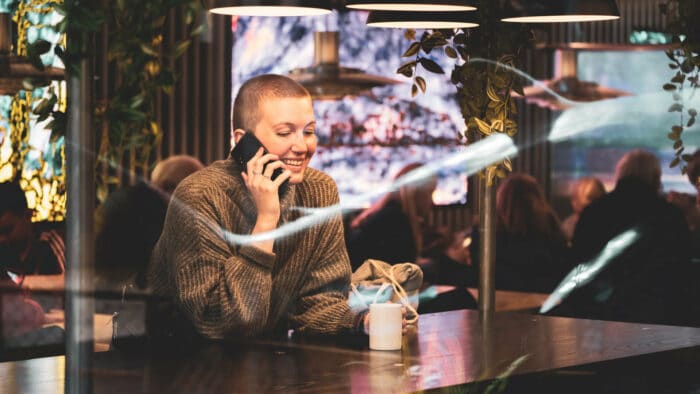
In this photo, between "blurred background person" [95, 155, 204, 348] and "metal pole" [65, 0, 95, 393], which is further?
"blurred background person" [95, 155, 204, 348]

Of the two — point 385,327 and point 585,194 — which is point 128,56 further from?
point 585,194

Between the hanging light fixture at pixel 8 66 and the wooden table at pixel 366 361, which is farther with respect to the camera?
the hanging light fixture at pixel 8 66

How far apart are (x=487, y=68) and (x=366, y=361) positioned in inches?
46.2

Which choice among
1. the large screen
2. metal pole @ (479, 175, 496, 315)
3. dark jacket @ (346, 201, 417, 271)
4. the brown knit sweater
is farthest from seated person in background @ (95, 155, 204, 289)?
the large screen

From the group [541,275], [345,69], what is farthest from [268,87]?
[541,275]

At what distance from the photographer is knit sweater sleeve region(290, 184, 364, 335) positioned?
286 centimetres

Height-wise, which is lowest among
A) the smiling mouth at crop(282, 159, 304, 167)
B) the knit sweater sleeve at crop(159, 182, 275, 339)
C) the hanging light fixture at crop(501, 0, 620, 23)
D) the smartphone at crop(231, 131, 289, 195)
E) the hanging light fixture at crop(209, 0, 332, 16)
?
the knit sweater sleeve at crop(159, 182, 275, 339)

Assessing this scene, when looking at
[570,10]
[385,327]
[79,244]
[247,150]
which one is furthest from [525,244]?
[79,244]

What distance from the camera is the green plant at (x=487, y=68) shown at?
10.9ft

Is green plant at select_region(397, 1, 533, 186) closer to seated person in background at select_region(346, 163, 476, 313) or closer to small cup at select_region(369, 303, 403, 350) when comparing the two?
small cup at select_region(369, 303, 403, 350)

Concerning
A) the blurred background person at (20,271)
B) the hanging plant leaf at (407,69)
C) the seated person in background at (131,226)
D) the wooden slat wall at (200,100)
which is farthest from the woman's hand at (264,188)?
the wooden slat wall at (200,100)

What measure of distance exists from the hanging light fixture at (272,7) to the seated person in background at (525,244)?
3.30 meters

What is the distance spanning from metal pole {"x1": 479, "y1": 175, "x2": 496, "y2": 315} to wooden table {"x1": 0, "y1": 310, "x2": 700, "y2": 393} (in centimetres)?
39

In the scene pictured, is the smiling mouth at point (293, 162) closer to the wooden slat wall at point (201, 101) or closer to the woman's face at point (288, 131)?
the woman's face at point (288, 131)
